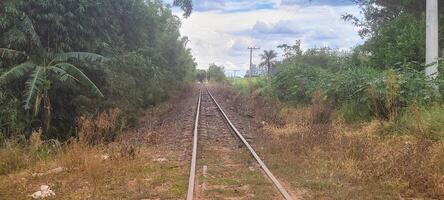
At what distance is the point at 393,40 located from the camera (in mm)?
23750

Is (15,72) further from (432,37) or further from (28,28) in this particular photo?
(432,37)

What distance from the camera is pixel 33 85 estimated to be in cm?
1488

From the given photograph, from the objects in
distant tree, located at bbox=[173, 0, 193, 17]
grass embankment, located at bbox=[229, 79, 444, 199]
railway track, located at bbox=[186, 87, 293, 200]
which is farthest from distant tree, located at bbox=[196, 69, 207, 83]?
grass embankment, located at bbox=[229, 79, 444, 199]

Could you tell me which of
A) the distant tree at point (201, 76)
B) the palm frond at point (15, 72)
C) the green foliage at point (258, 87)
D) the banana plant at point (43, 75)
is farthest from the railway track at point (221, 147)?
the distant tree at point (201, 76)

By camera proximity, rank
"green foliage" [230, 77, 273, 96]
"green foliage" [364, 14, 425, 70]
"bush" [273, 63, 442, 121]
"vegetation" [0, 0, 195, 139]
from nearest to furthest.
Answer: "bush" [273, 63, 442, 121] → "vegetation" [0, 0, 195, 139] → "green foliage" [364, 14, 425, 70] → "green foliage" [230, 77, 273, 96]

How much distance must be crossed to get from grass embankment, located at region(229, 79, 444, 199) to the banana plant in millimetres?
Result: 6714

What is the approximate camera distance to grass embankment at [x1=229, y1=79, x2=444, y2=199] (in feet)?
25.9

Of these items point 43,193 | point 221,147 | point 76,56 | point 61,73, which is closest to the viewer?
point 43,193

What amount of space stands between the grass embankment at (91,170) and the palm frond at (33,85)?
2593mm

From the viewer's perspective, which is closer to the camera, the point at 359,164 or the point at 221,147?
the point at 359,164

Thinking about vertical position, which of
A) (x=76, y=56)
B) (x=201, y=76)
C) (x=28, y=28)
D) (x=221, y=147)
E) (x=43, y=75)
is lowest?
(x=221, y=147)

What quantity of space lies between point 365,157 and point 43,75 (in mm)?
10727

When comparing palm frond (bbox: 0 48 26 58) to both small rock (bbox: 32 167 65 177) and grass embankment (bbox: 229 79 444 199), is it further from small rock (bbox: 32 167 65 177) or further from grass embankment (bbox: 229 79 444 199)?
grass embankment (bbox: 229 79 444 199)

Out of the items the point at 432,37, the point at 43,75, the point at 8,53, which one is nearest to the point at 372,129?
the point at 432,37
